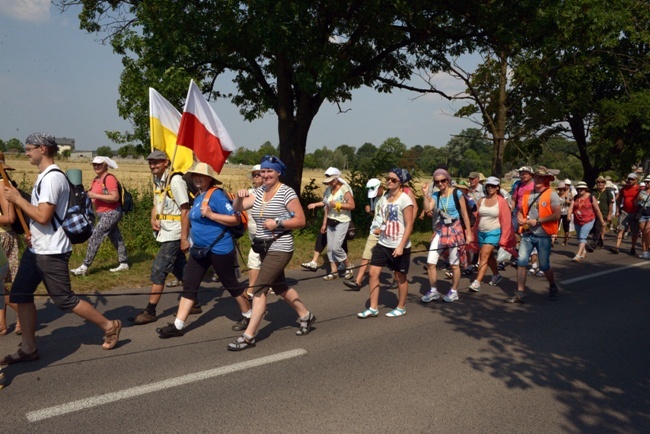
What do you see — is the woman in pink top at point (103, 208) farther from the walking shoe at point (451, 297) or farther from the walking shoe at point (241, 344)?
the walking shoe at point (451, 297)

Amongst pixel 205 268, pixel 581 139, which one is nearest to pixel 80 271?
pixel 205 268

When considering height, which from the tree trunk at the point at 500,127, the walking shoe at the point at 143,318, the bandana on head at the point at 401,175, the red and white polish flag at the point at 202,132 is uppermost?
the tree trunk at the point at 500,127

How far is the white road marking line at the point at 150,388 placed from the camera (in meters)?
3.82

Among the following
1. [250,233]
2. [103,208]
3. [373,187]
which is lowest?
[250,233]

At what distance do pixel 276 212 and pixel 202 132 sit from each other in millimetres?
2030

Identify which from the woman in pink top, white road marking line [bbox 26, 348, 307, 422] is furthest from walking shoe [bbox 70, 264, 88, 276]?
white road marking line [bbox 26, 348, 307, 422]

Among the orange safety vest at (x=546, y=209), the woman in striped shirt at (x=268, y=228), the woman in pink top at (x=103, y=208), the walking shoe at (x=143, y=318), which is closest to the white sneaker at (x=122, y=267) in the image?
the woman in pink top at (x=103, y=208)

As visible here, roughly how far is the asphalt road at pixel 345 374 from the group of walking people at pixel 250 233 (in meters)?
0.30

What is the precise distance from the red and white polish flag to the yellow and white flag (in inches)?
5.7

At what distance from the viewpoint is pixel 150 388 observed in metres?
4.27

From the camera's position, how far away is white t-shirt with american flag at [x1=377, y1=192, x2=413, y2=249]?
6.27 meters

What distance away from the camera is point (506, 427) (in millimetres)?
3869

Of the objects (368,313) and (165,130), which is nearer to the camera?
(368,313)

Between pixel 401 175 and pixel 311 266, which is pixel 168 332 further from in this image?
pixel 311 266
